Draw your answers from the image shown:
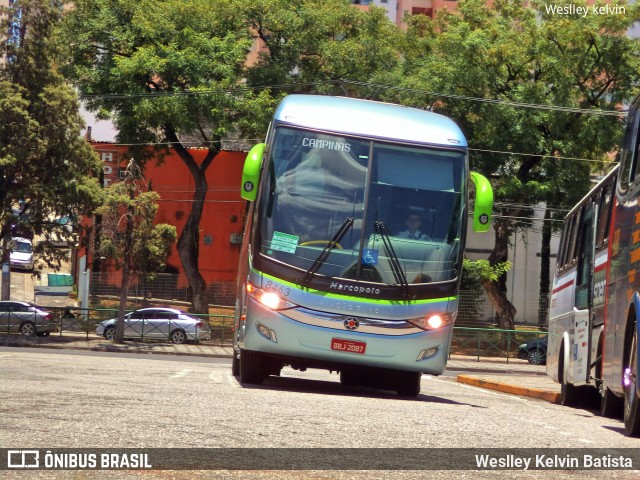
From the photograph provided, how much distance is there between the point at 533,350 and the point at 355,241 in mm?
27785

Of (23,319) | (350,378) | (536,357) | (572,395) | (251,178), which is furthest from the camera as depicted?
(23,319)

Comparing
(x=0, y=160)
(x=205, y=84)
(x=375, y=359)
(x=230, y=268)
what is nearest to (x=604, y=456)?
(x=375, y=359)

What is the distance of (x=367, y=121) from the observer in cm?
1505

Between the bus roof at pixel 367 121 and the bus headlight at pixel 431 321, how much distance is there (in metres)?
2.30

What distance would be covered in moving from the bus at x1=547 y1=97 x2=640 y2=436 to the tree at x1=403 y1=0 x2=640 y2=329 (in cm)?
2383

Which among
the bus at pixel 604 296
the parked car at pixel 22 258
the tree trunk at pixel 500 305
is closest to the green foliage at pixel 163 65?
the tree trunk at pixel 500 305

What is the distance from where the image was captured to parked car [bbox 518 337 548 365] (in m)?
40.3

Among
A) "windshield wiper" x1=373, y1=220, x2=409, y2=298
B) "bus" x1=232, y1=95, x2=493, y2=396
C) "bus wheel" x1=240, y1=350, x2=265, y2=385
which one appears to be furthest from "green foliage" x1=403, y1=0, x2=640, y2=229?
"windshield wiper" x1=373, y1=220, x2=409, y2=298

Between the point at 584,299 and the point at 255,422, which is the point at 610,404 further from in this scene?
the point at 255,422

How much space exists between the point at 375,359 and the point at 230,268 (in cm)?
4109

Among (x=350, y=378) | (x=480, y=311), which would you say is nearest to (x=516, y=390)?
(x=350, y=378)

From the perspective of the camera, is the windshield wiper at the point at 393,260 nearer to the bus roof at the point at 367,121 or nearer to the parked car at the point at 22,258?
the bus roof at the point at 367,121

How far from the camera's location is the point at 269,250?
14.3 m

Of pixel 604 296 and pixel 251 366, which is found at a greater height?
pixel 604 296
